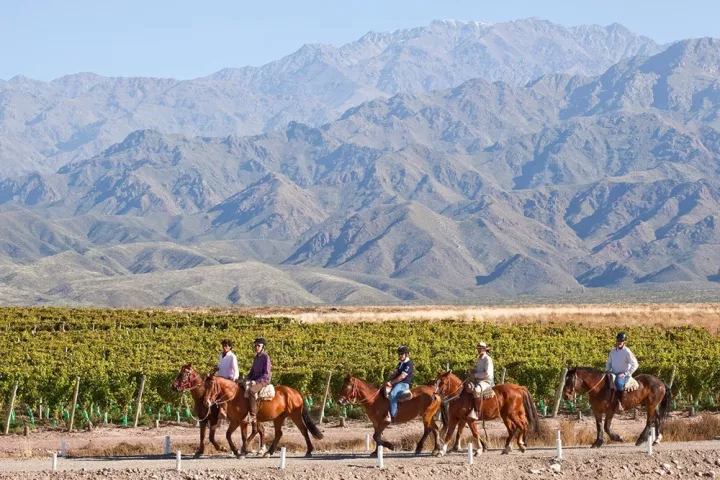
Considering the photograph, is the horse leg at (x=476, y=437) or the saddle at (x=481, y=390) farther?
the horse leg at (x=476, y=437)

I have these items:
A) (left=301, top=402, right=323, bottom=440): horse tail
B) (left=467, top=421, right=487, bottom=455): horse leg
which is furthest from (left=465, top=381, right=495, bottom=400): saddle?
(left=301, top=402, right=323, bottom=440): horse tail

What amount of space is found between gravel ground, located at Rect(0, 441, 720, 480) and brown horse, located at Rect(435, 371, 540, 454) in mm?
580

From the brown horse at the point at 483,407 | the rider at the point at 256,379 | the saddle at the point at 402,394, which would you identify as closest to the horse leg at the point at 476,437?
the brown horse at the point at 483,407

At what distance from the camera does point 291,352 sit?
55469mm

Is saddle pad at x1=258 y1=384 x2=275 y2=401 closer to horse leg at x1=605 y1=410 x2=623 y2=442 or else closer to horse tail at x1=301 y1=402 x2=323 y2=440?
horse tail at x1=301 y1=402 x2=323 y2=440

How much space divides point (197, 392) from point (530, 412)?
823cm

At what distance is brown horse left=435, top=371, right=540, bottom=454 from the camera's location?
2847cm

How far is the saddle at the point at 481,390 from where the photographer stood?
28234 mm

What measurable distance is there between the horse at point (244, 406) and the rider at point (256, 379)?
0.16 m

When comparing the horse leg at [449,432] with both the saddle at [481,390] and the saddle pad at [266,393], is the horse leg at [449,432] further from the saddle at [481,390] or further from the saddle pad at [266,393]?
the saddle pad at [266,393]

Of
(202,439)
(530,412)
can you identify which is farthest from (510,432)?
(202,439)

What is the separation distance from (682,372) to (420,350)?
605 inches

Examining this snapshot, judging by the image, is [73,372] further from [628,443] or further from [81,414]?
[628,443]

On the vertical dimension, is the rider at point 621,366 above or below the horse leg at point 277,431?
above
